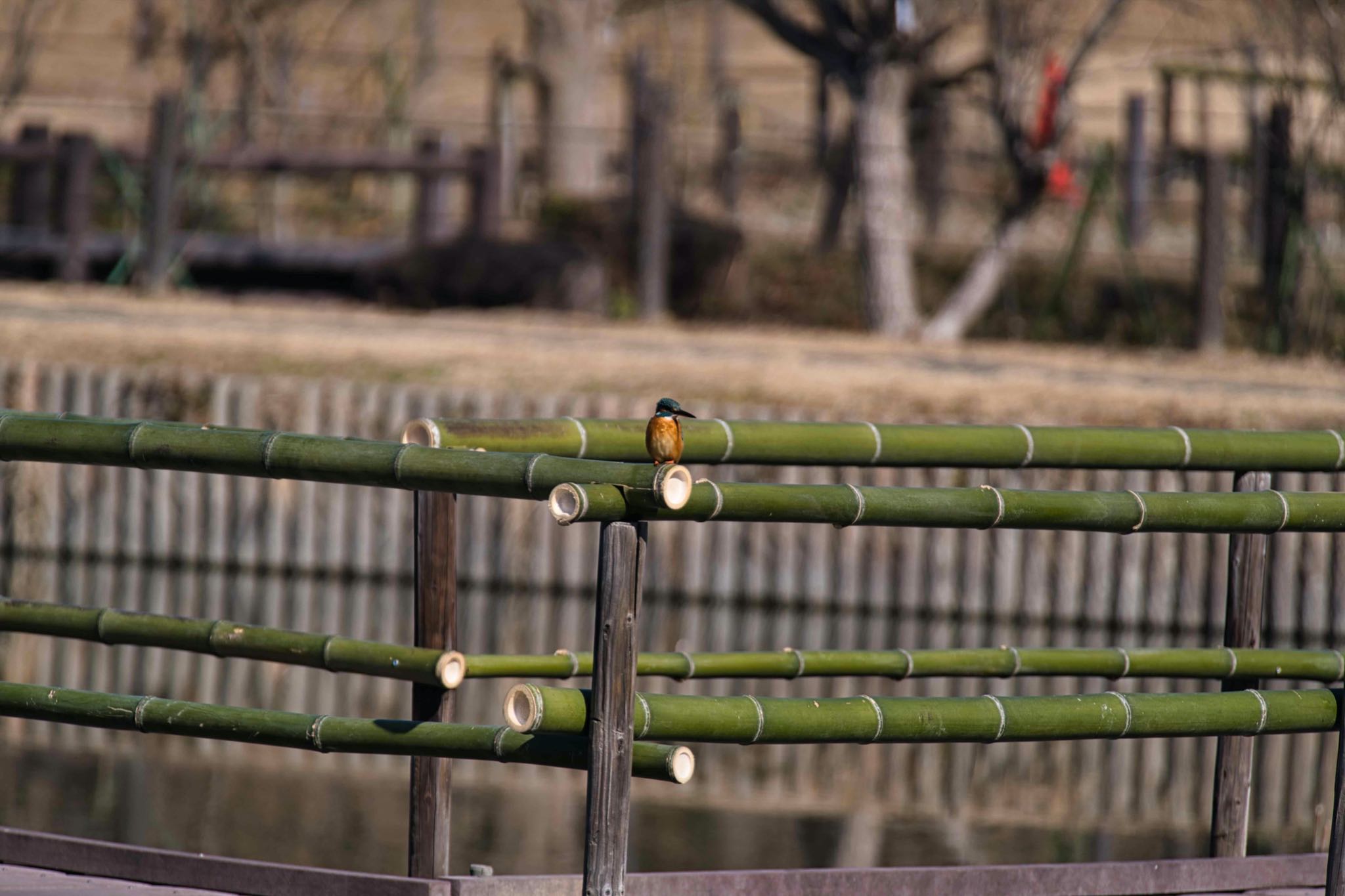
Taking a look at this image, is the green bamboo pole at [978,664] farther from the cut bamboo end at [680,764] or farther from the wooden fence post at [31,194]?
the wooden fence post at [31,194]

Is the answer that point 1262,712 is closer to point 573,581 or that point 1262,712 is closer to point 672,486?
point 672,486

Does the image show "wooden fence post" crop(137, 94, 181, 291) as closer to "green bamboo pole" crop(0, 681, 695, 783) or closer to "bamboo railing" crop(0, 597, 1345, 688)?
"bamboo railing" crop(0, 597, 1345, 688)

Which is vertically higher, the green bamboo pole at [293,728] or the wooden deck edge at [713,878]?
the green bamboo pole at [293,728]

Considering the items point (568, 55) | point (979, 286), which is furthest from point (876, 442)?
point (568, 55)

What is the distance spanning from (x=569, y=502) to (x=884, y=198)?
34.9ft

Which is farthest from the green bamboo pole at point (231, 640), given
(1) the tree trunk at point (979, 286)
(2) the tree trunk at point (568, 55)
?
(2) the tree trunk at point (568, 55)

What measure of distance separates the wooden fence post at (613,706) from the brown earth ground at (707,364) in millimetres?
6356

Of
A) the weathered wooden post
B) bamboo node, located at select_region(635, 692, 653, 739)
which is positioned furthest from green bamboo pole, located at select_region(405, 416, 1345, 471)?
the weathered wooden post

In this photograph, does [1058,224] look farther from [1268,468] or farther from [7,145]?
[1268,468]

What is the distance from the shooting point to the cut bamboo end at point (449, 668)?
141 inches

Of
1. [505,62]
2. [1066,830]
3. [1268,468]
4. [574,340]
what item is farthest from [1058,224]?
[1268,468]

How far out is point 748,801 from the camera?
713 centimetres

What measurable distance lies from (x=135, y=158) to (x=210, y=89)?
5636 millimetres

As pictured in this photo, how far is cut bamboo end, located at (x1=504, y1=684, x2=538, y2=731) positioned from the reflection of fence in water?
4.79 m
